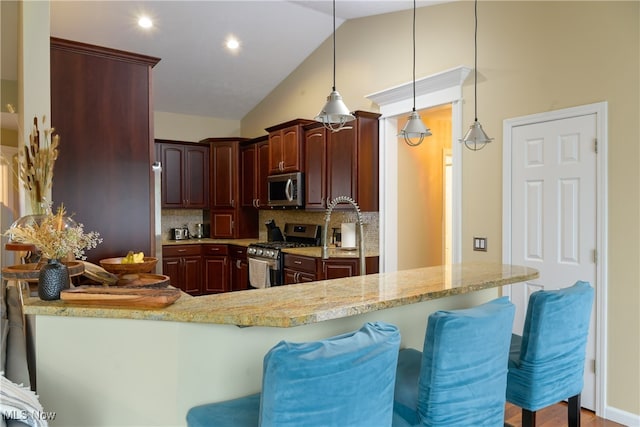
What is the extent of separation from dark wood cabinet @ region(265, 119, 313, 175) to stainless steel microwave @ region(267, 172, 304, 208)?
0.26 ft

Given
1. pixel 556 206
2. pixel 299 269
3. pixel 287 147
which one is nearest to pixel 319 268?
pixel 299 269

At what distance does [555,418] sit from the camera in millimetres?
2758

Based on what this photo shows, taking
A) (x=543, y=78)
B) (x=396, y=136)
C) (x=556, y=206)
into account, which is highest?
(x=543, y=78)

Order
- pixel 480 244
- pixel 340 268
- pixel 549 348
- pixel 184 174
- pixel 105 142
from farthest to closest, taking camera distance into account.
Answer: pixel 184 174 < pixel 340 268 < pixel 480 244 < pixel 105 142 < pixel 549 348

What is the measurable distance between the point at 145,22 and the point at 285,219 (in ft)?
9.57

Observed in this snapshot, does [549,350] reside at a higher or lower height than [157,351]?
lower

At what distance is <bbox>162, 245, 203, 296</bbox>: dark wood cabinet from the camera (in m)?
5.75

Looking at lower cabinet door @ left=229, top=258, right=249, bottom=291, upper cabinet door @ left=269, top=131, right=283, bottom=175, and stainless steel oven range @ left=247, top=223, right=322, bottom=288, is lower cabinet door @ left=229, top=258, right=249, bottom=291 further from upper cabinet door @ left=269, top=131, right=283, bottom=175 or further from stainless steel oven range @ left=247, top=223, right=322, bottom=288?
upper cabinet door @ left=269, top=131, right=283, bottom=175

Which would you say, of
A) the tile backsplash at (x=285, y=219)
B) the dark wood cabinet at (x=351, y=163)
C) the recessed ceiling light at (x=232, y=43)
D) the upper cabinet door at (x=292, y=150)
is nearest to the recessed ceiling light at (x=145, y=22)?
the recessed ceiling light at (x=232, y=43)

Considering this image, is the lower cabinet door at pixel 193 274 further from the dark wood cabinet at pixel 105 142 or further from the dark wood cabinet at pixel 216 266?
the dark wood cabinet at pixel 105 142

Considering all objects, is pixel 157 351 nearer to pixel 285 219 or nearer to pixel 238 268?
pixel 238 268

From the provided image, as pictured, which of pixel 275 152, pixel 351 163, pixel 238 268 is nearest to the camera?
pixel 351 163

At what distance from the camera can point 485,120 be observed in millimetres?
3473

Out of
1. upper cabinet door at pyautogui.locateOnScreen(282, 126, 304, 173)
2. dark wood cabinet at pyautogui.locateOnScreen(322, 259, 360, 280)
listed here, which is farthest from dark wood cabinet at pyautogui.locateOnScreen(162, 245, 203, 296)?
dark wood cabinet at pyautogui.locateOnScreen(322, 259, 360, 280)
